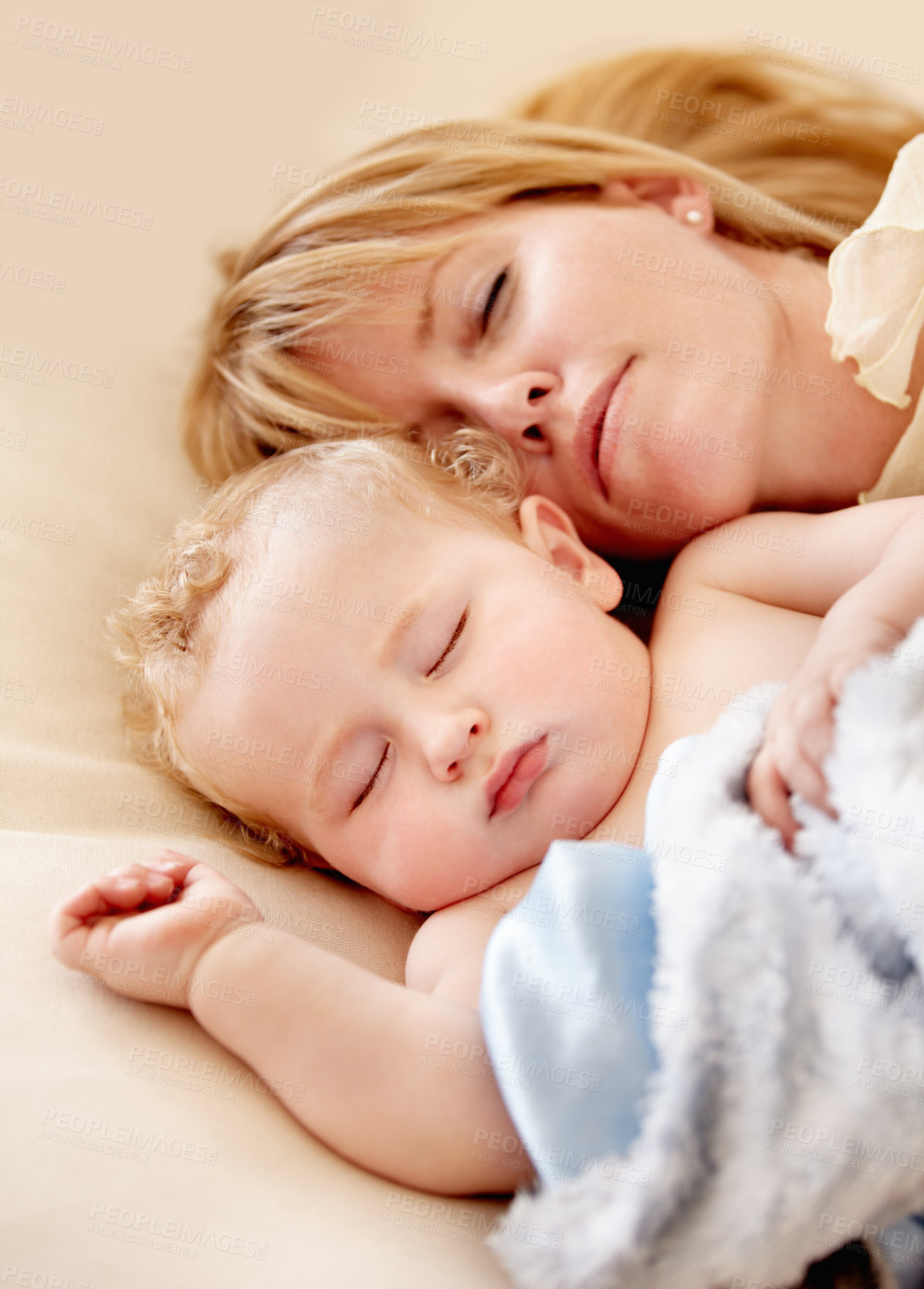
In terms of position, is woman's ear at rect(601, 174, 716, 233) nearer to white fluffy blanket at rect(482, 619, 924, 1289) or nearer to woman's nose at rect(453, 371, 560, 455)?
woman's nose at rect(453, 371, 560, 455)

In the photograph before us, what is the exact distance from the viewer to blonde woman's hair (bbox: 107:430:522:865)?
1309 mm

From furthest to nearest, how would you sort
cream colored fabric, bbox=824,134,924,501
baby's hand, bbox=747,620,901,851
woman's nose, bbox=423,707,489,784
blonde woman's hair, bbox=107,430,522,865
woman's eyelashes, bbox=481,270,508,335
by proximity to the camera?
woman's eyelashes, bbox=481,270,508,335
cream colored fabric, bbox=824,134,924,501
blonde woman's hair, bbox=107,430,522,865
woman's nose, bbox=423,707,489,784
baby's hand, bbox=747,620,901,851

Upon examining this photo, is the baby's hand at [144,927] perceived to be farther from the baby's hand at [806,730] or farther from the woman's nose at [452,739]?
the baby's hand at [806,730]

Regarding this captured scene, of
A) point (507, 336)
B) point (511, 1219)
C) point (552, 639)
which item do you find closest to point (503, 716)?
point (552, 639)

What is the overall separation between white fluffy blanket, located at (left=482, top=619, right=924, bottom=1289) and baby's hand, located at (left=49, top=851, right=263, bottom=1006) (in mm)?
356

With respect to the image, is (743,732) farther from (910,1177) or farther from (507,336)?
(507,336)

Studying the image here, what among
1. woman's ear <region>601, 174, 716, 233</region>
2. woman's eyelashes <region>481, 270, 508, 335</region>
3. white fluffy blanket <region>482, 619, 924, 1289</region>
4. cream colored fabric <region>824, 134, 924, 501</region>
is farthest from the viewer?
woman's ear <region>601, 174, 716, 233</region>

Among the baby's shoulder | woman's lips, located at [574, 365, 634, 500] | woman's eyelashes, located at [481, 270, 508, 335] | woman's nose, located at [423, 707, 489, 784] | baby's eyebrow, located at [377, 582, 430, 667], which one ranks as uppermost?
woman's eyelashes, located at [481, 270, 508, 335]

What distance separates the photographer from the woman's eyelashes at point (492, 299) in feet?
5.20

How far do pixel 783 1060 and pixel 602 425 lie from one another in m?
0.93

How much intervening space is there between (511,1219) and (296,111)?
2.23 metres

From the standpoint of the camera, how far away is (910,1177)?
0.78 metres

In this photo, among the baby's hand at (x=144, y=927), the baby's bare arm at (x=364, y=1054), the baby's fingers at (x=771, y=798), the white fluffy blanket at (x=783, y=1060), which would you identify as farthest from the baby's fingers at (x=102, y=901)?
the baby's fingers at (x=771, y=798)

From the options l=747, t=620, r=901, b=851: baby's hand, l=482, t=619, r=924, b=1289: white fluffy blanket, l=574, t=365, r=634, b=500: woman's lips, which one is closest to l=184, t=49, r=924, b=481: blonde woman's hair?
l=574, t=365, r=634, b=500: woman's lips
